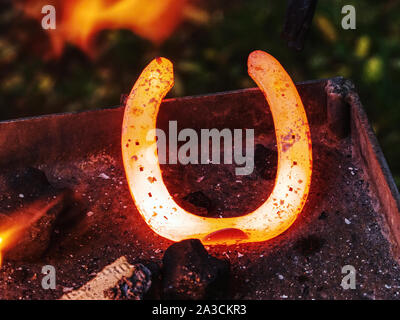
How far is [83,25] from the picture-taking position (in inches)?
195

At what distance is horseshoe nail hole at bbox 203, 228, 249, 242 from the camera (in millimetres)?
2611

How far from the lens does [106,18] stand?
4945 mm

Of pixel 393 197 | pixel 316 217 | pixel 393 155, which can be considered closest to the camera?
pixel 393 197

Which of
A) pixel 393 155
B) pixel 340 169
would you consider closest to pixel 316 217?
pixel 340 169

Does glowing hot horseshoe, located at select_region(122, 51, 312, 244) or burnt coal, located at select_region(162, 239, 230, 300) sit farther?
glowing hot horseshoe, located at select_region(122, 51, 312, 244)

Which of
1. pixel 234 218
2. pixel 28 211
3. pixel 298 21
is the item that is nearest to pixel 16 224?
pixel 28 211

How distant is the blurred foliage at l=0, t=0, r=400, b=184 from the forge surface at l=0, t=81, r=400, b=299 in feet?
5.77

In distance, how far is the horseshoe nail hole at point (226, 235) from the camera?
2611mm

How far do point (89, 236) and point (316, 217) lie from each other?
1049 mm

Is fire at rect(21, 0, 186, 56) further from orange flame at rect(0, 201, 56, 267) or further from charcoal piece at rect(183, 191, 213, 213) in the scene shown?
orange flame at rect(0, 201, 56, 267)

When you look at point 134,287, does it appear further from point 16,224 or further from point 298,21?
point 298,21

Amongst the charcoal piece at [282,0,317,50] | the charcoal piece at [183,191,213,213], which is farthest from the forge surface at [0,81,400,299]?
the charcoal piece at [282,0,317,50]

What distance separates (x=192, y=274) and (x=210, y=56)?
10.0 feet
